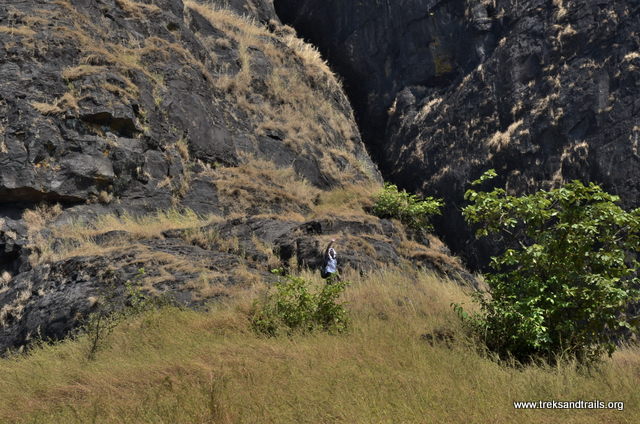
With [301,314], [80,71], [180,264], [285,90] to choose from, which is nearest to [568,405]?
[301,314]

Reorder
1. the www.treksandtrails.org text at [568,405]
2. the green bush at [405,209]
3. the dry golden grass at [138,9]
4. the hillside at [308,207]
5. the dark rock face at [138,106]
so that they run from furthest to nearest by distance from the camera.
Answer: the dry golden grass at [138,9] < the green bush at [405,209] < the dark rock face at [138,106] < the hillside at [308,207] < the www.treksandtrails.org text at [568,405]

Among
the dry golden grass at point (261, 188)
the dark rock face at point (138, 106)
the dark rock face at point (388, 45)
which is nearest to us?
the dark rock face at point (138, 106)

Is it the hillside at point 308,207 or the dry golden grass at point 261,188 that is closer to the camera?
the hillside at point 308,207

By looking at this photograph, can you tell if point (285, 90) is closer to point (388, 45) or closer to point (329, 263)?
point (388, 45)

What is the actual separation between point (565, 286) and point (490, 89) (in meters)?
21.2

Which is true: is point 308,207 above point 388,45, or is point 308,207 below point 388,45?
below

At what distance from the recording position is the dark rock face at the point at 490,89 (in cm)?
2212

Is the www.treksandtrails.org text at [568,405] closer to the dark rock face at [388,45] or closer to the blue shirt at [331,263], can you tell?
the blue shirt at [331,263]

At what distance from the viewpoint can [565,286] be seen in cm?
648

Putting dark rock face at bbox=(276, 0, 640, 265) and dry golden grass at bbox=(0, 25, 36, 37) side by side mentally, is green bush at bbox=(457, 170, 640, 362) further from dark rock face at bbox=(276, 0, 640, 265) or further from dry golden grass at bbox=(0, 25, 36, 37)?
dark rock face at bbox=(276, 0, 640, 265)

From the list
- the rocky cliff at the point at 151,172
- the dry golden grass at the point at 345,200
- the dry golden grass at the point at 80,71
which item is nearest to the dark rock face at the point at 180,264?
the rocky cliff at the point at 151,172

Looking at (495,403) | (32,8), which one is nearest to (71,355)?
(495,403)

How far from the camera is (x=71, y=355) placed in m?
7.07

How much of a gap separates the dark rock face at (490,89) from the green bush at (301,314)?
1616cm
